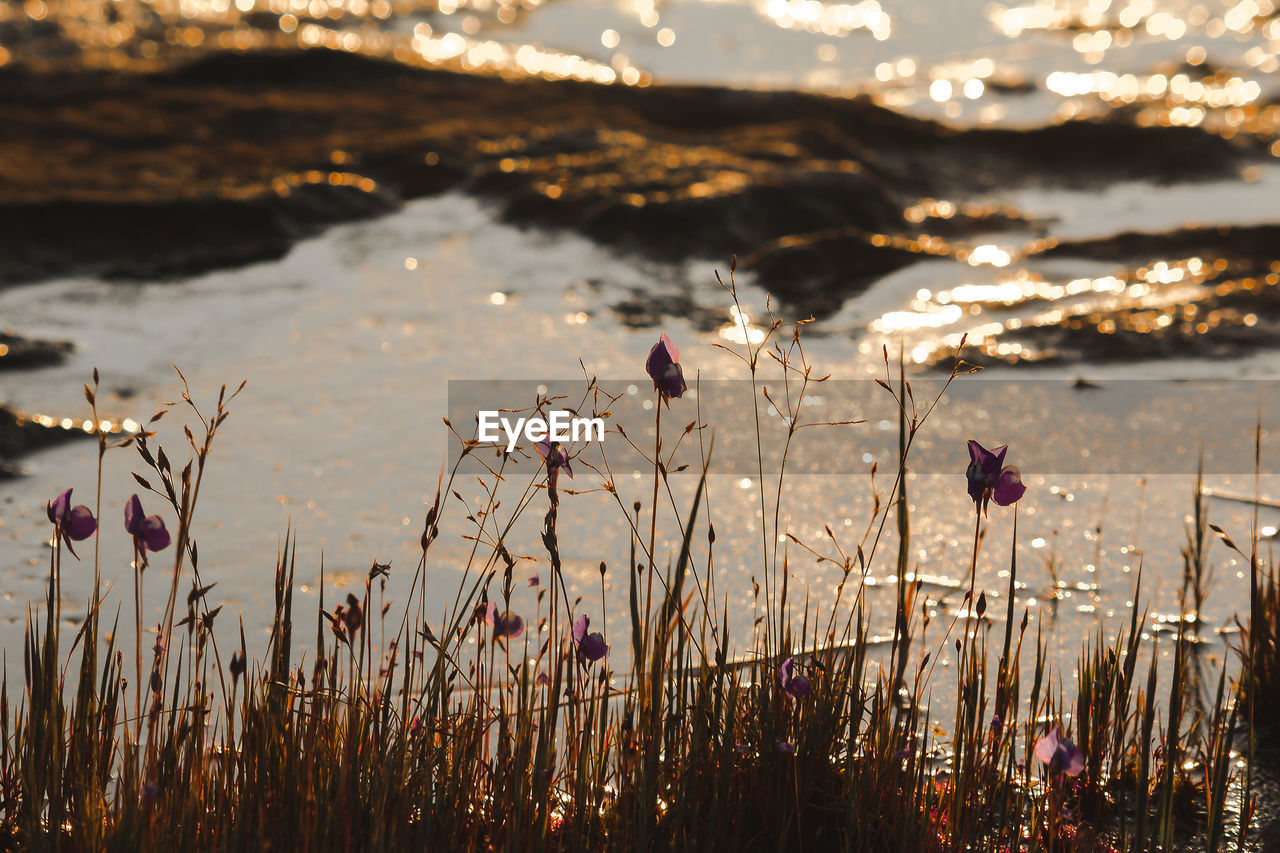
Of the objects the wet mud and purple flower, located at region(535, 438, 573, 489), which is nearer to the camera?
purple flower, located at region(535, 438, 573, 489)

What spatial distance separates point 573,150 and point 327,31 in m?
5.17

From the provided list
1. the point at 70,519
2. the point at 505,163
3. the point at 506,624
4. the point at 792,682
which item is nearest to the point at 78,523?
the point at 70,519

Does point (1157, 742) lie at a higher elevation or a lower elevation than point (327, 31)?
lower

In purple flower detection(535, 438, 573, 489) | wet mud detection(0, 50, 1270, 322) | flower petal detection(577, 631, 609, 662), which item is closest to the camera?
purple flower detection(535, 438, 573, 489)

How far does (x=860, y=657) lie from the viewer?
57.9 inches

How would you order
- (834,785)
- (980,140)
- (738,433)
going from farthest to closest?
1. (980,140)
2. (738,433)
3. (834,785)

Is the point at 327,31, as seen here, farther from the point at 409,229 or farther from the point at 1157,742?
the point at 1157,742

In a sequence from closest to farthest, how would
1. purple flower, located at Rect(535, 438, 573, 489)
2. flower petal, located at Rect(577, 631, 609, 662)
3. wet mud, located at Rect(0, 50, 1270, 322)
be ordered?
purple flower, located at Rect(535, 438, 573, 489), flower petal, located at Rect(577, 631, 609, 662), wet mud, located at Rect(0, 50, 1270, 322)

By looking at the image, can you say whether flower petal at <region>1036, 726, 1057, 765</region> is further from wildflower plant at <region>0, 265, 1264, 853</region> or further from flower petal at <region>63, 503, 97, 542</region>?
flower petal at <region>63, 503, 97, 542</region>

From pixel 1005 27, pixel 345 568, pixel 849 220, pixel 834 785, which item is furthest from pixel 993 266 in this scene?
pixel 1005 27

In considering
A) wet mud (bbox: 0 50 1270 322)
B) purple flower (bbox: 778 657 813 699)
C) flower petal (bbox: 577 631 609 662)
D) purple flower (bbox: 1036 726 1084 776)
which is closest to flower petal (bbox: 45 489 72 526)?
flower petal (bbox: 577 631 609 662)

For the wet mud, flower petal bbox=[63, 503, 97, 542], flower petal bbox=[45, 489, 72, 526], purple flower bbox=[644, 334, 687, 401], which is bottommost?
flower petal bbox=[63, 503, 97, 542]

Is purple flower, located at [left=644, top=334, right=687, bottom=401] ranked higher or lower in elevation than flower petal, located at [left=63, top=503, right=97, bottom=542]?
higher

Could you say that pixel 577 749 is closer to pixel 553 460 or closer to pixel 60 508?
pixel 553 460
